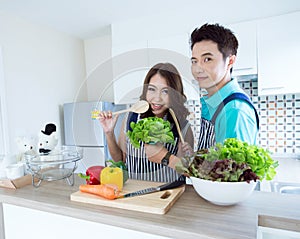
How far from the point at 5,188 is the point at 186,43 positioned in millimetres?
1900

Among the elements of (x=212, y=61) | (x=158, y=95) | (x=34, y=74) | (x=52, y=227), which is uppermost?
(x=34, y=74)

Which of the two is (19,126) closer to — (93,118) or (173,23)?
(93,118)

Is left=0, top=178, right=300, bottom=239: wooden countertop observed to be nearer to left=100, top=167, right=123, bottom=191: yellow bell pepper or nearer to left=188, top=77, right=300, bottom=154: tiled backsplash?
left=100, top=167, right=123, bottom=191: yellow bell pepper

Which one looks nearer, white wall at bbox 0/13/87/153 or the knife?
the knife

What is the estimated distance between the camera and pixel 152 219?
0.67 meters

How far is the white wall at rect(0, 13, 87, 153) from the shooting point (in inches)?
90.6

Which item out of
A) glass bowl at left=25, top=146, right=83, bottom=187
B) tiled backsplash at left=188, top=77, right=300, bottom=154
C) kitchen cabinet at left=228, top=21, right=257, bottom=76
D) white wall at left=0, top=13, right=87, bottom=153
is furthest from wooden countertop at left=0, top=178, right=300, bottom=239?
tiled backsplash at left=188, top=77, right=300, bottom=154

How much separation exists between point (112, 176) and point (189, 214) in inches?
12.4

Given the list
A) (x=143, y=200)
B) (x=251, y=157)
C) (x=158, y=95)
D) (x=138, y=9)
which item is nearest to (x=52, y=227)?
(x=143, y=200)

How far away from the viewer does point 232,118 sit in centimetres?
103

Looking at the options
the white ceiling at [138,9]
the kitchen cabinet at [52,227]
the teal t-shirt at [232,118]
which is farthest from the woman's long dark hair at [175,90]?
the white ceiling at [138,9]

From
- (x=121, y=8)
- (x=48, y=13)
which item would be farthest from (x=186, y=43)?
(x=48, y=13)

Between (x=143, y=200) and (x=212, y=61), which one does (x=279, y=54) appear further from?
(x=143, y=200)

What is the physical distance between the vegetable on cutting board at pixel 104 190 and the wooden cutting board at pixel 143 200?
0.04ft
